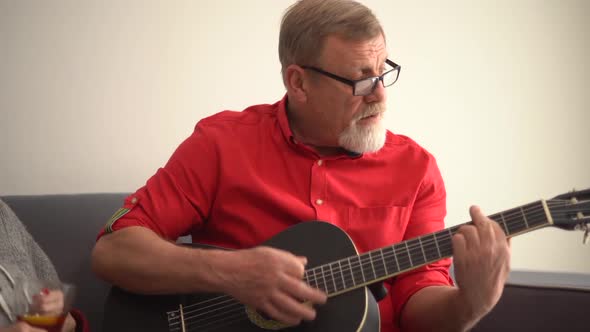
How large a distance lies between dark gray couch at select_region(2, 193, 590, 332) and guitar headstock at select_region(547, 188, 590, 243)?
0.47m

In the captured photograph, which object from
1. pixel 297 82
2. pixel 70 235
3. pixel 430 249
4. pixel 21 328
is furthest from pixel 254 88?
pixel 21 328

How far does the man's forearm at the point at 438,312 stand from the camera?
1.23 meters

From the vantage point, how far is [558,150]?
242cm

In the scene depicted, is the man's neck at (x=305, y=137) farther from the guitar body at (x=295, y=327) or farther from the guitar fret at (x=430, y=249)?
the guitar fret at (x=430, y=249)

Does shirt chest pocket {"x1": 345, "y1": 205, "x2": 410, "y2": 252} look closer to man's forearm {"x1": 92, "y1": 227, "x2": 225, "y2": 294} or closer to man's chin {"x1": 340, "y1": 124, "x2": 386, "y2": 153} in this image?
man's chin {"x1": 340, "y1": 124, "x2": 386, "y2": 153}

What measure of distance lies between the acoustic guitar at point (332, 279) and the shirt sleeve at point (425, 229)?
0.25 m

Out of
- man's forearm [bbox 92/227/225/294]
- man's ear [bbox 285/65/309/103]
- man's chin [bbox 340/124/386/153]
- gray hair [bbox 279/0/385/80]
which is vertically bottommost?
man's forearm [bbox 92/227/225/294]

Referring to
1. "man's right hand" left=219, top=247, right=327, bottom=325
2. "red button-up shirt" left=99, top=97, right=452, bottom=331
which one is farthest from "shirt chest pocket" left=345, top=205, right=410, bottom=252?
"man's right hand" left=219, top=247, right=327, bottom=325

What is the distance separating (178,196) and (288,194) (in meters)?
0.28

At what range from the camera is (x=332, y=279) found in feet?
3.94

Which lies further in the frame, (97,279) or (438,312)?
(97,279)

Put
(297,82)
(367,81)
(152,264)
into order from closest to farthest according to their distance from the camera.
A: (152,264) < (367,81) < (297,82)

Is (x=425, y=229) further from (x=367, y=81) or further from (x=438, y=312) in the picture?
(x=367, y=81)

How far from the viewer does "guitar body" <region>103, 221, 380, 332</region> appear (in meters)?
1.18
